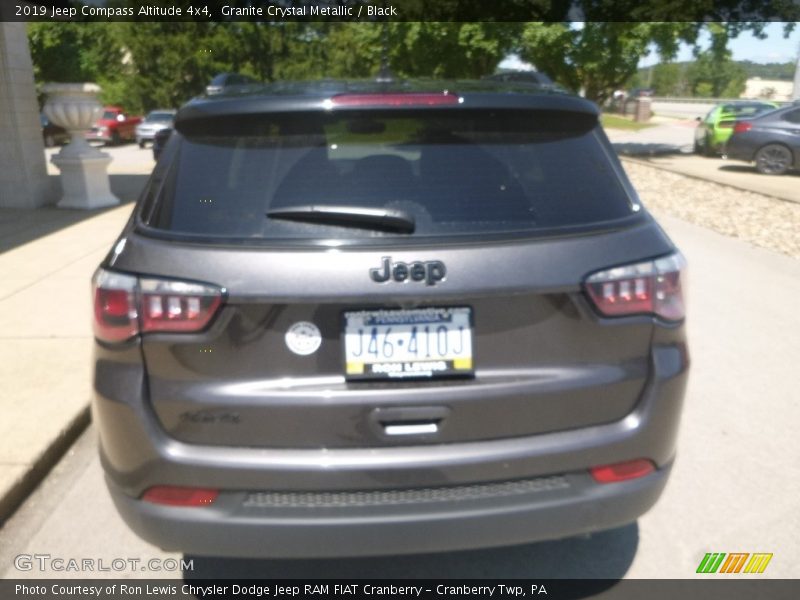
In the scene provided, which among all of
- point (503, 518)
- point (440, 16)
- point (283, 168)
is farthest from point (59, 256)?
point (440, 16)

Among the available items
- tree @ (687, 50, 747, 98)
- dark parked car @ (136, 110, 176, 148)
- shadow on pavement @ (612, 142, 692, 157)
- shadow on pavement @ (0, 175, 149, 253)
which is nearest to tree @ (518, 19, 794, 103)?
shadow on pavement @ (612, 142, 692, 157)

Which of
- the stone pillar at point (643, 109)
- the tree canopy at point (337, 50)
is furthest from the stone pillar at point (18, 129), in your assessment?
the stone pillar at point (643, 109)

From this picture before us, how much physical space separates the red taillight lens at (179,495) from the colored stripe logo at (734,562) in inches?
75.1

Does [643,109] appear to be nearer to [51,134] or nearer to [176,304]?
[51,134]

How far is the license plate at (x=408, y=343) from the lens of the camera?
2.23 meters

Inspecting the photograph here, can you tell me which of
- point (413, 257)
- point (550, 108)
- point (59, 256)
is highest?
point (550, 108)

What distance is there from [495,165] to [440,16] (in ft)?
70.4

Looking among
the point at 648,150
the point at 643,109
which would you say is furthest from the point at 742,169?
the point at 643,109

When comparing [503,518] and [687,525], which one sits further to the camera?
[687,525]

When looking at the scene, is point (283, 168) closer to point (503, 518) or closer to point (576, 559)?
point (503, 518)

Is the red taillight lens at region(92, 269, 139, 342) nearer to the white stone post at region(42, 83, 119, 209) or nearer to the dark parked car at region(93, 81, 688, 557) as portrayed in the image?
the dark parked car at region(93, 81, 688, 557)

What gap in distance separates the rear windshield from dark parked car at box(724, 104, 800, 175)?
16.7 metres

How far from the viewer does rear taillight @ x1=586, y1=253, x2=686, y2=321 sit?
2303mm

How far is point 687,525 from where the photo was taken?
129 inches
